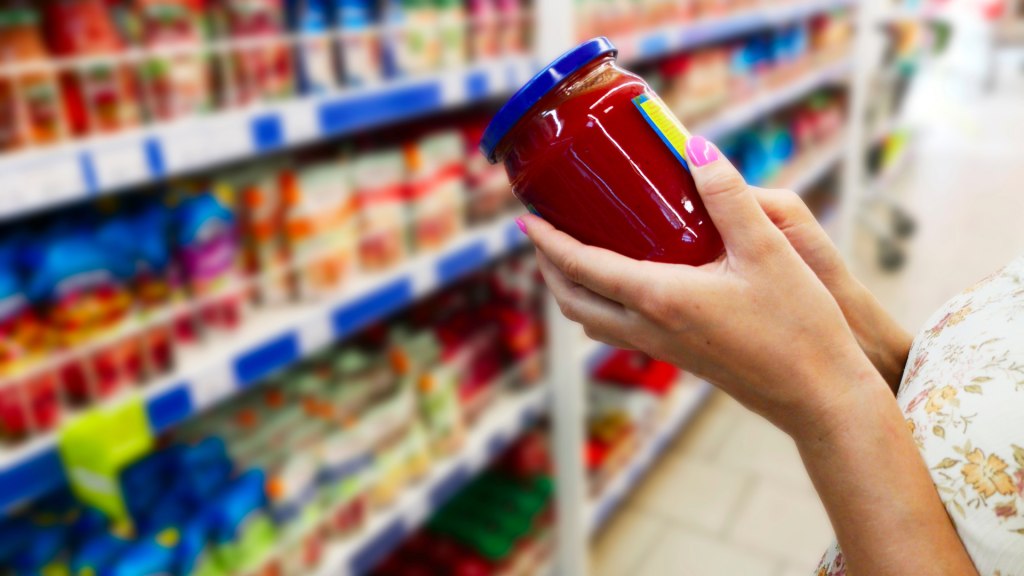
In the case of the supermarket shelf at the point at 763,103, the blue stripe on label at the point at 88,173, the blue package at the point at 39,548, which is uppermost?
the blue stripe on label at the point at 88,173

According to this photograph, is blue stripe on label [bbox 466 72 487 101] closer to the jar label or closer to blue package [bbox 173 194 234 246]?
blue package [bbox 173 194 234 246]

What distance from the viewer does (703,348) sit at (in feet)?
1.79

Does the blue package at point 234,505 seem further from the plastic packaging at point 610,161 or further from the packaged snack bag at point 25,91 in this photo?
the plastic packaging at point 610,161

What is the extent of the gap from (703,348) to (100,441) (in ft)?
2.54

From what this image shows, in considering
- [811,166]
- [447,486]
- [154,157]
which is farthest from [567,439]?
[811,166]

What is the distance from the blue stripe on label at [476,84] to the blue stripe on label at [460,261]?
318 millimetres

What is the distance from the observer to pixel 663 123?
2.01 ft

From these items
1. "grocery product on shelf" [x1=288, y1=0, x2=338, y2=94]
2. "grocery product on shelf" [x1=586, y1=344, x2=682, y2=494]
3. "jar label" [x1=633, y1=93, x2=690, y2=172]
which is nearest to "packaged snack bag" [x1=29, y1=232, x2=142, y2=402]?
"grocery product on shelf" [x1=288, y1=0, x2=338, y2=94]

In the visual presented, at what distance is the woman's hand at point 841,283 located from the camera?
654 millimetres

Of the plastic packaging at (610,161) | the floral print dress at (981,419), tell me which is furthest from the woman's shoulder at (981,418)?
the plastic packaging at (610,161)

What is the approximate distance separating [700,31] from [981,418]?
6.63 feet

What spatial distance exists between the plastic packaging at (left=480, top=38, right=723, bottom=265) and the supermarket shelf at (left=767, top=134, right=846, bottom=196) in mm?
2619

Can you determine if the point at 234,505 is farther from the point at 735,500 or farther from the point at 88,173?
the point at 735,500

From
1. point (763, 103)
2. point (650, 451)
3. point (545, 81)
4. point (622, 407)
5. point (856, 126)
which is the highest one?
point (545, 81)
